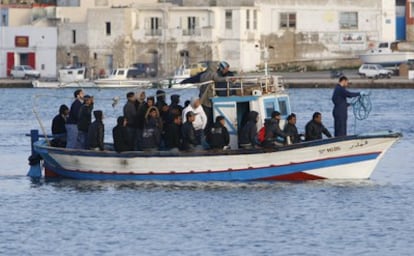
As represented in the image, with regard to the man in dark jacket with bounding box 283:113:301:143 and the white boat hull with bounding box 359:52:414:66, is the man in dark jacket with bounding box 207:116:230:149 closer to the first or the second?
the man in dark jacket with bounding box 283:113:301:143

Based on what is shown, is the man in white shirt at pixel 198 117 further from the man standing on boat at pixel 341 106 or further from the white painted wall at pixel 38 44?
the white painted wall at pixel 38 44

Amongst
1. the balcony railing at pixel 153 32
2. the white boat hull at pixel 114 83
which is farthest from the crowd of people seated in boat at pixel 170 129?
the balcony railing at pixel 153 32

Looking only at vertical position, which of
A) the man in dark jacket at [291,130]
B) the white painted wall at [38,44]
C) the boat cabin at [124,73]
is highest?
the white painted wall at [38,44]

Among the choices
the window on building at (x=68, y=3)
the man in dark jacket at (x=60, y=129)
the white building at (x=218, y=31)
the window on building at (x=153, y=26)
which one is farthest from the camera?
the window on building at (x=68, y=3)

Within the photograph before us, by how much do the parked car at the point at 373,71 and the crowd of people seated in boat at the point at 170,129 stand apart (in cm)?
5682

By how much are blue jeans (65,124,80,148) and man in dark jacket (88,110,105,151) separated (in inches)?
22.0

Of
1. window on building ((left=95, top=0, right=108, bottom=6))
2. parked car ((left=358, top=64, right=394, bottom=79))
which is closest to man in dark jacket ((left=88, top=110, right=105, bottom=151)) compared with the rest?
parked car ((left=358, top=64, right=394, bottom=79))

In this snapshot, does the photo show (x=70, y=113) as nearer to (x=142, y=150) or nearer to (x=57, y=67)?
(x=142, y=150)

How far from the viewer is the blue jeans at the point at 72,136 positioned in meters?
35.4

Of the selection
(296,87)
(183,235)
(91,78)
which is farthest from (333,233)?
(91,78)

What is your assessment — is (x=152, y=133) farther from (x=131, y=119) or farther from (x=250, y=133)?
(x=250, y=133)

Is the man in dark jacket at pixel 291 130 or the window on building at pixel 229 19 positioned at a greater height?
the window on building at pixel 229 19

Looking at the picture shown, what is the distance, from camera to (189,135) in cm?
3400

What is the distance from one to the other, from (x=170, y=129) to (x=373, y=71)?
193ft
